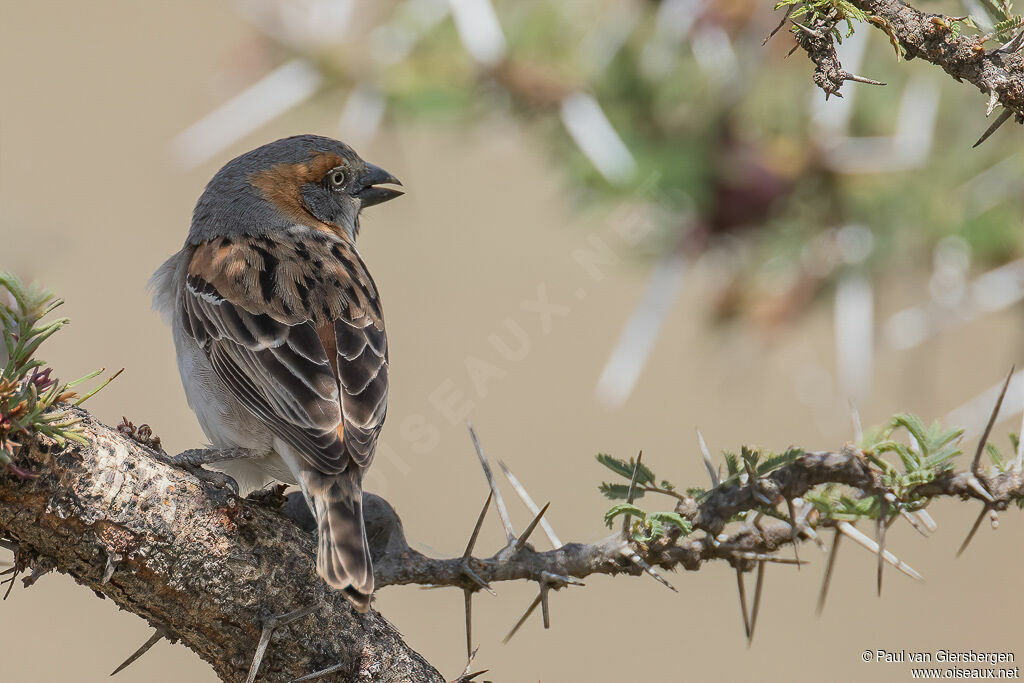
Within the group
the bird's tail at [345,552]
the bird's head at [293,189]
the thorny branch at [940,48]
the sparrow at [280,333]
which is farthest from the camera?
the bird's head at [293,189]

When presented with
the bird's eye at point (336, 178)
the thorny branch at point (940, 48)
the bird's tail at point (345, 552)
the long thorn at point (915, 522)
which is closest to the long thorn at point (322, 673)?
the bird's tail at point (345, 552)

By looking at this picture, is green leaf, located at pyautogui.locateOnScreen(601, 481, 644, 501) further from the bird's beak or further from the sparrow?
the bird's beak

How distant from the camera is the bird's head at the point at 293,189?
466cm

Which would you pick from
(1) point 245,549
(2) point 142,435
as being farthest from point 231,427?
(1) point 245,549

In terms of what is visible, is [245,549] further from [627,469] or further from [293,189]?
[293,189]

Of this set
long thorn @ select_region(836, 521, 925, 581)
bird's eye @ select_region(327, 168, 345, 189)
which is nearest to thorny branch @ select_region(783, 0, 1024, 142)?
long thorn @ select_region(836, 521, 925, 581)

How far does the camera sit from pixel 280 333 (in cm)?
377

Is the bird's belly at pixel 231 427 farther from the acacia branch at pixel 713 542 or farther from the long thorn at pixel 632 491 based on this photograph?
the long thorn at pixel 632 491

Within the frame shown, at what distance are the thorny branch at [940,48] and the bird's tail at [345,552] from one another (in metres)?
1.49

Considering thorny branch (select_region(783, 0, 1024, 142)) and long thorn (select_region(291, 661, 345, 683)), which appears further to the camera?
long thorn (select_region(291, 661, 345, 683))

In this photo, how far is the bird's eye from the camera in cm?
497

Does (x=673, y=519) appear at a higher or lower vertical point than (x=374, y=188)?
lower

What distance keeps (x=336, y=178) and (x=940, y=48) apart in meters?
3.64

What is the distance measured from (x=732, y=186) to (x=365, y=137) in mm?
1644
